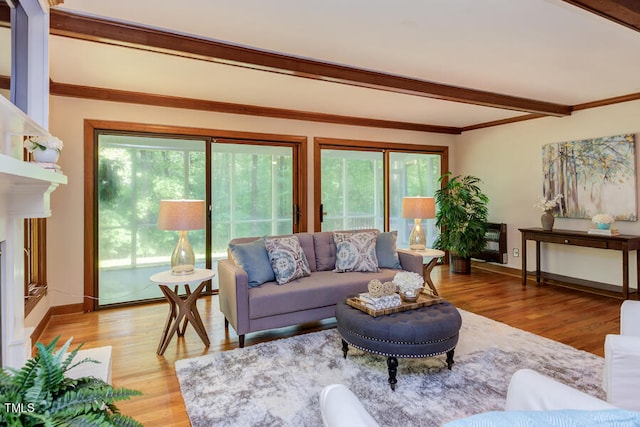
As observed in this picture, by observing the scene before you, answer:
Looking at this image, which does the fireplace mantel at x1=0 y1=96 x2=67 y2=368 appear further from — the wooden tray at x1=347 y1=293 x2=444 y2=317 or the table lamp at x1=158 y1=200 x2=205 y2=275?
the wooden tray at x1=347 y1=293 x2=444 y2=317

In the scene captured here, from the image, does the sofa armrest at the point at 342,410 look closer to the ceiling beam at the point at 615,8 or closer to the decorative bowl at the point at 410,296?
the decorative bowl at the point at 410,296

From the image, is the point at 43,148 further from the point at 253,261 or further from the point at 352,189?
the point at 352,189

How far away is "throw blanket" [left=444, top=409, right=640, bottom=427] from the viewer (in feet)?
2.52

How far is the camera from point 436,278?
5621 mm

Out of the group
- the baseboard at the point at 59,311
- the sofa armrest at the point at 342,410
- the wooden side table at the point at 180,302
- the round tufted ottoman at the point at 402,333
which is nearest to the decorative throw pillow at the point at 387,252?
the round tufted ottoman at the point at 402,333

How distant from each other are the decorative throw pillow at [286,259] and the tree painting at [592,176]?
12.9 feet

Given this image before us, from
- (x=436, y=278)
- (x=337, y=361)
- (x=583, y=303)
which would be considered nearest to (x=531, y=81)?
(x=583, y=303)

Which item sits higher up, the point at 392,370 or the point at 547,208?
the point at 547,208

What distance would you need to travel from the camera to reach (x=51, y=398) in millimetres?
937

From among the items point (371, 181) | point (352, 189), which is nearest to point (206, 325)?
point (352, 189)

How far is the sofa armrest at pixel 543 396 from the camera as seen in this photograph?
1.17 m

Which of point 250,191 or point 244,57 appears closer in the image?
point 244,57

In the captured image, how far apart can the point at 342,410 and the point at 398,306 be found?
1698mm

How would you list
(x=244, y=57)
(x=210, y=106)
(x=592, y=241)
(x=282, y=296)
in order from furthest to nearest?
(x=210, y=106), (x=592, y=241), (x=282, y=296), (x=244, y=57)
